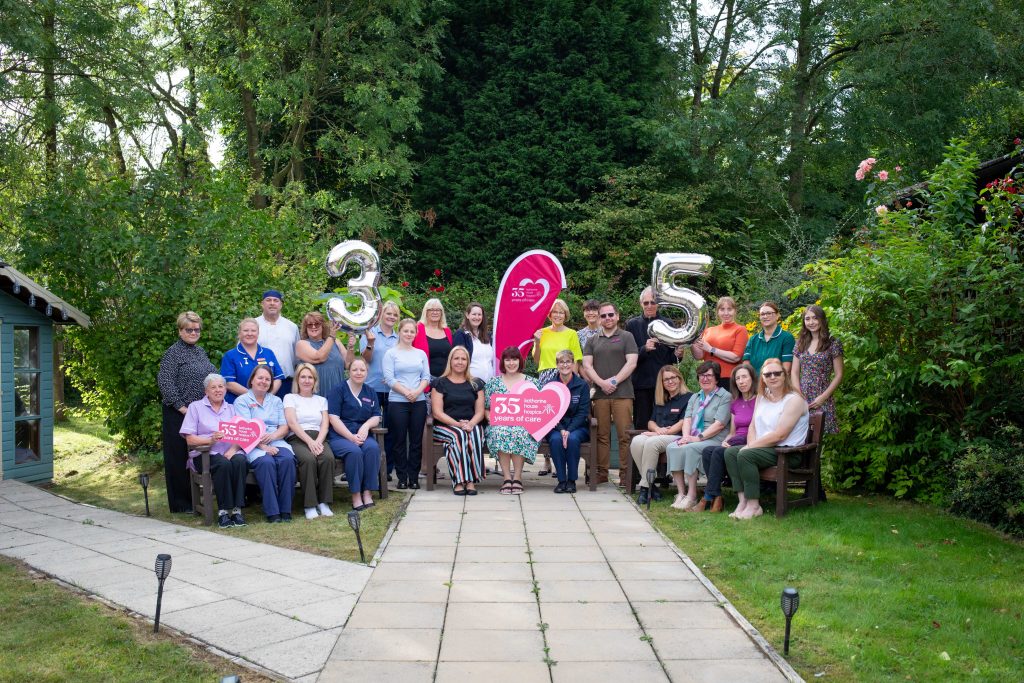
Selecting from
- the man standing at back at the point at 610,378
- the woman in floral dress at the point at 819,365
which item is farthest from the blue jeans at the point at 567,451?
the woman in floral dress at the point at 819,365

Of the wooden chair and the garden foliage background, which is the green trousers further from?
the garden foliage background

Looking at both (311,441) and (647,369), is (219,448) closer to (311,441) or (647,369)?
(311,441)

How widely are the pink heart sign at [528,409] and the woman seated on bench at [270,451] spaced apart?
6.92 ft

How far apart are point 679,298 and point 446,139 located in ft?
42.1

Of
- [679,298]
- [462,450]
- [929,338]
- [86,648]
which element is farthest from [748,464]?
[86,648]

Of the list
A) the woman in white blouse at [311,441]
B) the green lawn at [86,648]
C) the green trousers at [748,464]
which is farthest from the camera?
the woman in white blouse at [311,441]

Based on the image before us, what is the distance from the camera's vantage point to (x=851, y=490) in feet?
29.5

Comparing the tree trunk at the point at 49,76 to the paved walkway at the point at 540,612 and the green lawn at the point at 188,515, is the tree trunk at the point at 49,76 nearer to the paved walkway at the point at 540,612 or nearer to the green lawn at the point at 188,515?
the green lawn at the point at 188,515

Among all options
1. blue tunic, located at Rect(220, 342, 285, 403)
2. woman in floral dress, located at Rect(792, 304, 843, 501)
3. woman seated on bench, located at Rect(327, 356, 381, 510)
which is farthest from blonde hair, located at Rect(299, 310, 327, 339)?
woman in floral dress, located at Rect(792, 304, 843, 501)

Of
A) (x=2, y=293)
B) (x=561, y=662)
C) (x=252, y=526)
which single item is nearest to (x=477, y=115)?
(x=2, y=293)

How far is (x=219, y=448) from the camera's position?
7777mm

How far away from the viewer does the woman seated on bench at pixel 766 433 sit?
7699 millimetres

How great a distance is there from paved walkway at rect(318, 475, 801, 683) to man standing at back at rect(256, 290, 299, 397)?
2.17 meters

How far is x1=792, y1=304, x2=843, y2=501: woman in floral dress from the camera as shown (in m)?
8.18
